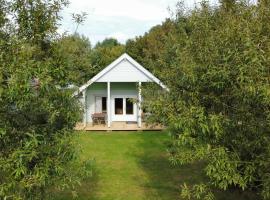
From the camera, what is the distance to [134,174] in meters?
15.0

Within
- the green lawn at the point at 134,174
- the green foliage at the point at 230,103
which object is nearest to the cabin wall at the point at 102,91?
the green lawn at the point at 134,174

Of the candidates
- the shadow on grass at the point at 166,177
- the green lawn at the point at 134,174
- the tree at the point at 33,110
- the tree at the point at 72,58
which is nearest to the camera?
the tree at the point at 33,110

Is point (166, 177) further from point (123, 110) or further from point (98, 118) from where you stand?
point (123, 110)

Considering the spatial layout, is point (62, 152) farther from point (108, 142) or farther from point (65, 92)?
point (108, 142)

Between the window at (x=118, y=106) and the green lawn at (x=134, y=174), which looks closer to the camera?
the green lawn at (x=134, y=174)

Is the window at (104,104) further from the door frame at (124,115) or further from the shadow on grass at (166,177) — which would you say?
the shadow on grass at (166,177)

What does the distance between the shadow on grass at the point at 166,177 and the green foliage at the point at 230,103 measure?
12.2 feet

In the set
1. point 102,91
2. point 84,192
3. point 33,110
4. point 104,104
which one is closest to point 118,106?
point 104,104

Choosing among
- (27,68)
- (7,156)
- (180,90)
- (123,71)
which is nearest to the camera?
(27,68)

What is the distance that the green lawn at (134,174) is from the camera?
39.9 feet

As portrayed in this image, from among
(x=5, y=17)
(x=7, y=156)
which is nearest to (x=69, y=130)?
(x=7, y=156)

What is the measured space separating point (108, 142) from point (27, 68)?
17.0 meters

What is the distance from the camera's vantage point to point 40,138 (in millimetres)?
7027

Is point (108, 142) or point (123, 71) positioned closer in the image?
point (108, 142)
